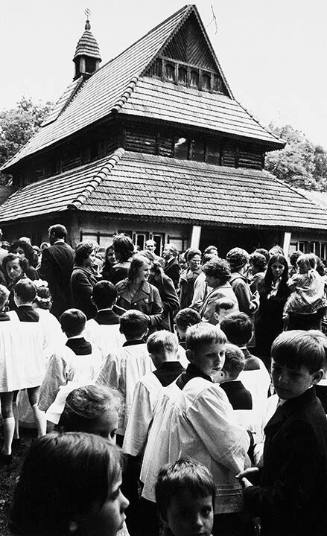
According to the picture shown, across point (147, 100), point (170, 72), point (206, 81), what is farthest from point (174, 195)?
point (206, 81)

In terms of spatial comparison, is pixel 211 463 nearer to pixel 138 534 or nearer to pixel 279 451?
pixel 279 451

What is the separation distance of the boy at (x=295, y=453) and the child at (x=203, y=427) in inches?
15.0

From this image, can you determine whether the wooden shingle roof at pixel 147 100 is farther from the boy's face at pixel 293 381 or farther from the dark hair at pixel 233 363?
the boy's face at pixel 293 381

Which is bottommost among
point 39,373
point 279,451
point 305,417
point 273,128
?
point 39,373

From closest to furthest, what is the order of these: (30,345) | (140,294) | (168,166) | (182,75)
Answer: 1. (30,345)
2. (140,294)
3. (168,166)
4. (182,75)

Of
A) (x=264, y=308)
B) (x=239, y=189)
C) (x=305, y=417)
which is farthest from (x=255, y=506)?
(x=239, y=189)

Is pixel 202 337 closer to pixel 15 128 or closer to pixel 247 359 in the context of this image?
pixel 247 359

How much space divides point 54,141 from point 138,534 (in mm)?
19777

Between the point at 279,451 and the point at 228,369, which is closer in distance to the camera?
the point at 279,451

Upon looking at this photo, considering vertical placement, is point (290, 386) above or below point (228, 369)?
above

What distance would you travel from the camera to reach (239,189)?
61.8ft

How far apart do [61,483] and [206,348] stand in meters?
1.76

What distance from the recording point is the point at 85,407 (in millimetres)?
2508

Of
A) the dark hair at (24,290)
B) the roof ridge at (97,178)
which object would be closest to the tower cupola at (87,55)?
the roof ridge at (97,178)
